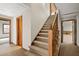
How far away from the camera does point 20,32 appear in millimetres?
1580

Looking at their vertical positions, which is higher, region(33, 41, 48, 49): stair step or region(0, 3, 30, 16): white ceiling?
region(0, 3, 30, 16): white ceiling

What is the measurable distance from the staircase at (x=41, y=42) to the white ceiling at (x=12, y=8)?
17.1 inches

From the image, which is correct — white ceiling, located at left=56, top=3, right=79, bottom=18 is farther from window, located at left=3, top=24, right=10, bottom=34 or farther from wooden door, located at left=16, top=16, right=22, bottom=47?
window, located at left=3, top=24, right=10, bottom=34

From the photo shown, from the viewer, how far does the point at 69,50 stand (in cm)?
152

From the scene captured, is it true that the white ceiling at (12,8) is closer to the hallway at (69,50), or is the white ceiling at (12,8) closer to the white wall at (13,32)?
the white wall at (13,32)

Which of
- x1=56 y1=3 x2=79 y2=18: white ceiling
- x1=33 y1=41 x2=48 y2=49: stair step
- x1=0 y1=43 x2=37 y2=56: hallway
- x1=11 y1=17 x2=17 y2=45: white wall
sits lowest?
x1=0 y1=43 x2=37 y2=56: hallway

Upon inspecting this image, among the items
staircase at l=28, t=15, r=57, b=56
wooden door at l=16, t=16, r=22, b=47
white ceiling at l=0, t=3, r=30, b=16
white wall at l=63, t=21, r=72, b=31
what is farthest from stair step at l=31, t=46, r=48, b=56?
white ceiling at l=0, t=3, r=30, b=16

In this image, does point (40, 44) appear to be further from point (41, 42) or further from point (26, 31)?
point (26, 31)

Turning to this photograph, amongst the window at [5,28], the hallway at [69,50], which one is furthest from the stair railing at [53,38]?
the window at [5,28]

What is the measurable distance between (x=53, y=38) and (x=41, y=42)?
0.21 metres

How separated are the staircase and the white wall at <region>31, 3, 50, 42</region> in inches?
Result: 2.4

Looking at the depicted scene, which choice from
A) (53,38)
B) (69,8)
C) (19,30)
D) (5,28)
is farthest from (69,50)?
(5,28)

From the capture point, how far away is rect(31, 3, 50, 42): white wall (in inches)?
60.6

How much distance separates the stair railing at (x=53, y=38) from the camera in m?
1.48
